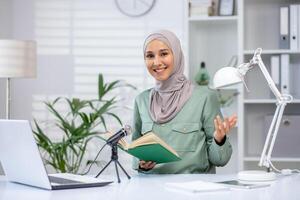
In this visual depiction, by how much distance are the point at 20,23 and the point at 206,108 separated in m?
2.39

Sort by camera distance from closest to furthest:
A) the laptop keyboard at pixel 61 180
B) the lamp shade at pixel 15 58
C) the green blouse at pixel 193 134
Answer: the laptop keyboard at pixel 61 180
the green blouse at pixel 193 134
the lamp shade at pixel 15 58

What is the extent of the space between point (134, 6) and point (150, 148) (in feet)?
7.54

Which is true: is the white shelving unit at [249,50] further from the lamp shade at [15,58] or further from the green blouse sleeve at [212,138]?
the green blouse sleeve at [212,138]

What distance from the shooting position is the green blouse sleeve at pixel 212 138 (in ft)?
7.75

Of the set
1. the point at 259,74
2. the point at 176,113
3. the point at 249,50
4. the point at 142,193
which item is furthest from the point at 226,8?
the point at 142,193

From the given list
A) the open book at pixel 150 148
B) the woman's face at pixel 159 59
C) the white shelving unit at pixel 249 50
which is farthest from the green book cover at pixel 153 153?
the white shelving unit at pixel 249 50

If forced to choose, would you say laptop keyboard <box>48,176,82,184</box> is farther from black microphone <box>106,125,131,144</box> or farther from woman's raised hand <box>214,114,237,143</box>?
woman's raised hand <box>214,114,237,143</box>

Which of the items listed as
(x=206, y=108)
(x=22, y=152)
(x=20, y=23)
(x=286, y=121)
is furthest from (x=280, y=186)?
(x=20, y=23)

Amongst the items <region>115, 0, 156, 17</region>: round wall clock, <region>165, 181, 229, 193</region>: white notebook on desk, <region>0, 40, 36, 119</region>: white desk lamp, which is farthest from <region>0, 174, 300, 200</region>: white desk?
<region>115, 0, 156, 17</region>: round wall clock

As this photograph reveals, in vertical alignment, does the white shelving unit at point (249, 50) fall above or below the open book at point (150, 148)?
above

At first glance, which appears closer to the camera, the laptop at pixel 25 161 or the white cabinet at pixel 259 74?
the laptop at pixel 25 161

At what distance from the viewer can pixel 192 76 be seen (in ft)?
13.1

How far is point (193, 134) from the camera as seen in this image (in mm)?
2506

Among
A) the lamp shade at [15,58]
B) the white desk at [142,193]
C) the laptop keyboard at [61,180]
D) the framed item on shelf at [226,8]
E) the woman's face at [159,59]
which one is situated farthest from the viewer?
→ the framed item on shelf at [226,8]
